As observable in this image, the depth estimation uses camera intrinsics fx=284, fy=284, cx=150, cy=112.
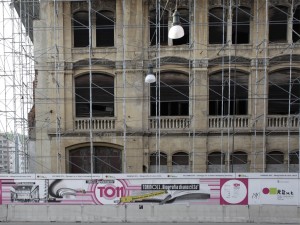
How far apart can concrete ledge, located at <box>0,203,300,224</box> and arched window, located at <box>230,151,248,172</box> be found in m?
4.87

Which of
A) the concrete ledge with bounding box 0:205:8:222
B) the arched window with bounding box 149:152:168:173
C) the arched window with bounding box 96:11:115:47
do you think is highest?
the arched window with bounding box 96:11:115:47

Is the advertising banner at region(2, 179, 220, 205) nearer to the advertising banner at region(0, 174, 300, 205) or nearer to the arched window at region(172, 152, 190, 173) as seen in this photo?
the advertising banner at region(0, 174, 300, 205)

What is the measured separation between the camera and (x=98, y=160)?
1683 centimetres

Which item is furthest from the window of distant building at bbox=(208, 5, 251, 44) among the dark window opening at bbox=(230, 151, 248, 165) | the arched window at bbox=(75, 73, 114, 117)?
the arched window at bbox=(75, 73, 114, 117)

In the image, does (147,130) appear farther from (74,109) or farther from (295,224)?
(295,224)

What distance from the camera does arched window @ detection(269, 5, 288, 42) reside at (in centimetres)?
1627

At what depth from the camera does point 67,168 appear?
654 inches

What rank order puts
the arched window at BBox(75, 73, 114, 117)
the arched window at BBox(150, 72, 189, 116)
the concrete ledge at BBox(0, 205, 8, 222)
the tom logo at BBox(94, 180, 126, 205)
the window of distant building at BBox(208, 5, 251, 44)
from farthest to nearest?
the arched window at BBox(75, 73, 114, 117)
the arched window at BBox(150, 72, 189, 116)
the window of distant building at BBox(208, 5, 251, 44)
the tom logo at BBox(94, 180, 126, 205)
the concrete ledge at BBox(0, 205, 8, 222)

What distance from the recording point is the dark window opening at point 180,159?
1648cm

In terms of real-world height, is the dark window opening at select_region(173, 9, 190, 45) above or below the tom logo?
above

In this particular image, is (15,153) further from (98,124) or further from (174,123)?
(174,123)

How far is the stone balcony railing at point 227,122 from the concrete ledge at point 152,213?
5.51 metres

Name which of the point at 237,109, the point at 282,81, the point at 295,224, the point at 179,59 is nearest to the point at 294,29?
the point at 282,81

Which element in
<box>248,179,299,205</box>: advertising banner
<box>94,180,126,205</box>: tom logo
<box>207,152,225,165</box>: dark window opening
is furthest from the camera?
<box>207,152,225,165</box>: dark window opening
